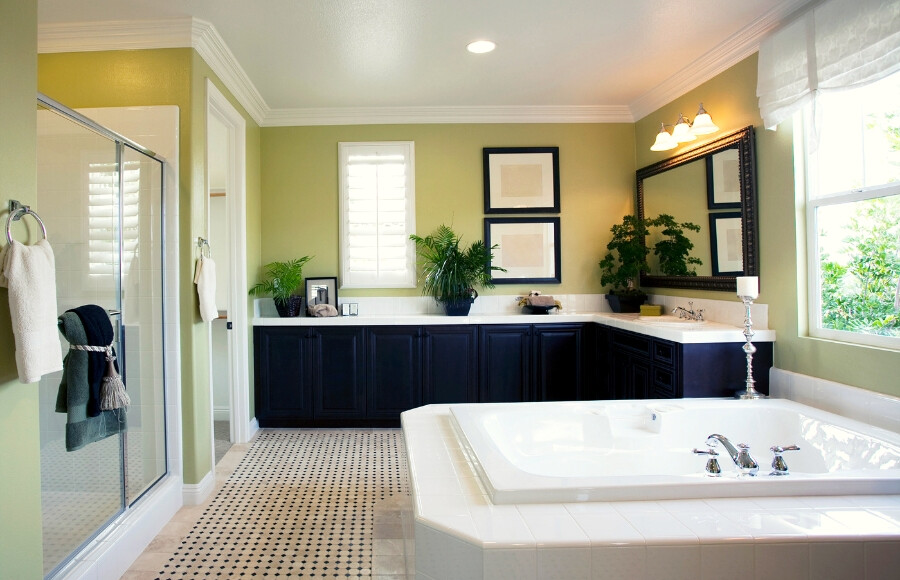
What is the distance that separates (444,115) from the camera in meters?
4.59

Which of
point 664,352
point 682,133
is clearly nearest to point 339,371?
point 664,352

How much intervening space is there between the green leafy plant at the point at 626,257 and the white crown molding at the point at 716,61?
94cm

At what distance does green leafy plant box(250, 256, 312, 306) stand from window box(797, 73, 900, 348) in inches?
139

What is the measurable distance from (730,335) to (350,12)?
277cm

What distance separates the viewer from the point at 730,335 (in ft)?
9.86

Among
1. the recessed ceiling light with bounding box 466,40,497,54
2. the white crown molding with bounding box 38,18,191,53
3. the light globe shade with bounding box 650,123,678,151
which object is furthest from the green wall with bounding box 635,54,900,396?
the white crown molding with bounding box 38,18,191,53

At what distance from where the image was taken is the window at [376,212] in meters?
4.59

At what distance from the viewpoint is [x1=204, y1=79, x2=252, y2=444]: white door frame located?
13.0ft

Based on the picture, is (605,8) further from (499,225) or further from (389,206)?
(389,206)

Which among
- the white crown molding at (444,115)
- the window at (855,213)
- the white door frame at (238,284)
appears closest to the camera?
the window at (855,213)

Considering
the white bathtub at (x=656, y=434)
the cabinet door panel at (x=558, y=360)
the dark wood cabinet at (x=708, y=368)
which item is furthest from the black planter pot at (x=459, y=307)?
the white bathtub at (x=656, y=434)

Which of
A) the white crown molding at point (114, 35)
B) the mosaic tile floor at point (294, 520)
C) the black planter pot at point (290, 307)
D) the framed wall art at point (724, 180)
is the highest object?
the white crown molding at point (114, 35)

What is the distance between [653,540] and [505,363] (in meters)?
2.93

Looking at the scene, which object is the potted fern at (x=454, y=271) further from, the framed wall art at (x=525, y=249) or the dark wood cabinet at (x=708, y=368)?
the dark wood cabinet at (x=708, y=368)
